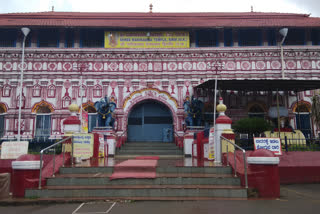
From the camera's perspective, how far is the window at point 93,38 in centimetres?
1984

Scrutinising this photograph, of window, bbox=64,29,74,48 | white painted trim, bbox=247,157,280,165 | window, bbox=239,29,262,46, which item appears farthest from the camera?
window, bbox=239,29,262,46

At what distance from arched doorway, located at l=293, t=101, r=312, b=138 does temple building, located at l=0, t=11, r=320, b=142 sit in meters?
0.07

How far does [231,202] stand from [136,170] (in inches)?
131

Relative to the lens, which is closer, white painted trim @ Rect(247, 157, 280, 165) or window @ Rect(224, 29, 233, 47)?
white painted trim @ Rect(247, 157, 280, 165)

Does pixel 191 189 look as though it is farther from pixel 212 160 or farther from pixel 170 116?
pixel 170 116

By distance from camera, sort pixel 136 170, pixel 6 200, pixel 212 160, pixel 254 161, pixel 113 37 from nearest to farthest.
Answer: pixel 6 200, pixel 254 161, pixel 136 170, pixel 212 160, pixel 113 37

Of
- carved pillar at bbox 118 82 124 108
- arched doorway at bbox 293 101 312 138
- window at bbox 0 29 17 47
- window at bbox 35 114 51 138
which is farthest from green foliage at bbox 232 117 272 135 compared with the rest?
window at bbox 0 29 17 47

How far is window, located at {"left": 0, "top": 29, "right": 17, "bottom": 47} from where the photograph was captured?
64.1ft

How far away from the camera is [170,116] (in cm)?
1934

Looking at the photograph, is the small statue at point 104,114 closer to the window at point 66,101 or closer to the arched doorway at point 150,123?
the arched doorway at point 150,123

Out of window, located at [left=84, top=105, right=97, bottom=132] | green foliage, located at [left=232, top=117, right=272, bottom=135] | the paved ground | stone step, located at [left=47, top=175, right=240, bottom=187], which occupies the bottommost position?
the paved ground

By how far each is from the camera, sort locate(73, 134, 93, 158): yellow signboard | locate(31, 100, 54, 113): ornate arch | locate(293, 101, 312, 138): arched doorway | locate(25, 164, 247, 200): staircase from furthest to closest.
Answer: locate(31, 100, 54, 113): ornate arch < locate(293, 101, 312, 138): arched doorway < locate(73, 134, 93, 158): yellow signboard < locate(25, 164, 247, 200): staircase

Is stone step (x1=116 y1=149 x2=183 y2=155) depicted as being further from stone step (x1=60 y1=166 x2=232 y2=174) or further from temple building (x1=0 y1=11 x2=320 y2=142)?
stone step (x1=60 y1=166 x2=232 y2=174)

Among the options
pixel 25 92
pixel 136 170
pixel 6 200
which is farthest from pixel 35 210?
pixel 25 92
